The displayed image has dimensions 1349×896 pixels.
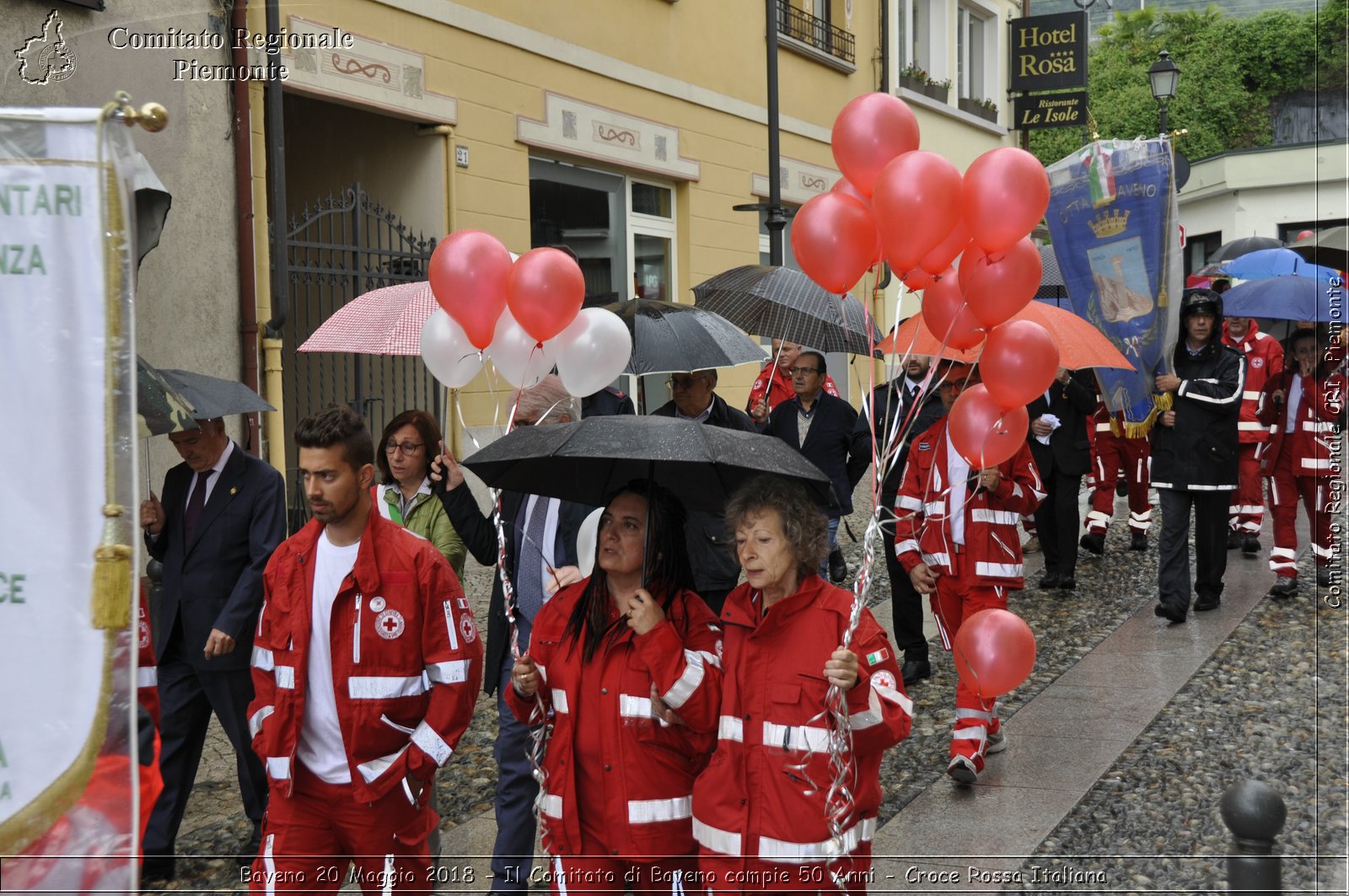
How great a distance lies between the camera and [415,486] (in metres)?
5.29

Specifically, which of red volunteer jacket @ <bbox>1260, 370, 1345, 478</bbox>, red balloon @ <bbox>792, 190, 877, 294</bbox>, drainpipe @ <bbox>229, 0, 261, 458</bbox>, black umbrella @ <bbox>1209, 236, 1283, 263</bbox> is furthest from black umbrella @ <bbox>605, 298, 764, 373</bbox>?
black umbrella @ <bbox>1209, 236, 1283, 263</bbox>

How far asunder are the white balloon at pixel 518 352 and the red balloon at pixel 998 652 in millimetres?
1716

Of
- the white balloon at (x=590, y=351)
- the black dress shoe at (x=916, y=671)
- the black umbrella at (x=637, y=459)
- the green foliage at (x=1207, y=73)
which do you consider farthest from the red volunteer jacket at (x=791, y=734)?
the green foliage at (x=1207, y=73)

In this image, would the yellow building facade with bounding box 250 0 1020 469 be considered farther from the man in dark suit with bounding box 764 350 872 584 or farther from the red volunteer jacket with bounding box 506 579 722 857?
the red volunteer jacket with bounding box 506 579 722 857

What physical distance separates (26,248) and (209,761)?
4.53 meters

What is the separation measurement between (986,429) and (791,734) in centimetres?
176

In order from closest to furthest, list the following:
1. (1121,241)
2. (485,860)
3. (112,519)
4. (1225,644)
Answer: (112,519) < (485,860) < (1121,241) < (1225,644)

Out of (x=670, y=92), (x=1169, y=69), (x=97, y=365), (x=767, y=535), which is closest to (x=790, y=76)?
(x=670, y=92)

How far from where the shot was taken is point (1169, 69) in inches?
601

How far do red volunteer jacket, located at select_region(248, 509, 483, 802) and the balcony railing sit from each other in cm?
1473

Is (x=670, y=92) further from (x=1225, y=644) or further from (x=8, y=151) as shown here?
(x=8, y=151)

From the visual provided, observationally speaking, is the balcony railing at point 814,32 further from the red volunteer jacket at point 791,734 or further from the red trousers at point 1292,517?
the red volunteer jacket at point 791,734

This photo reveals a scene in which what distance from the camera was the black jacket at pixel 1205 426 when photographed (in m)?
8.80

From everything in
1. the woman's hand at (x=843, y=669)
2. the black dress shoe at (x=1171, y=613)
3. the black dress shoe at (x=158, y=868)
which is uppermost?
the woman's hand at (x=843, y=669)
